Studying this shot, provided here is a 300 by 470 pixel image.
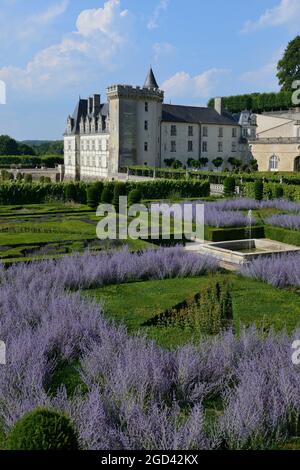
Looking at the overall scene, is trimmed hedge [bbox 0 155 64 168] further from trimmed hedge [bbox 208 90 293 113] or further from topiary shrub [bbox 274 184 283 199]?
topiary shrub [bbox 274 184 283 199]

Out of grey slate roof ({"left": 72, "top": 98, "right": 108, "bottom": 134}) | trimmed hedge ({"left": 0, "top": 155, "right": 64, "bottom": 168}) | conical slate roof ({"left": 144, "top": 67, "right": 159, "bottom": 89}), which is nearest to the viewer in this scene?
conical slate roof ({"left": 144, "top": 67, "right": 159, "bottom": 89})

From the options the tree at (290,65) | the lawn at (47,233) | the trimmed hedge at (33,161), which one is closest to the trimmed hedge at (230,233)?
the lawn at (47,233)

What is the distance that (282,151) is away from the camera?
152 feet

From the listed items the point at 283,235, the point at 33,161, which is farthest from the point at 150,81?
the point at 283,235

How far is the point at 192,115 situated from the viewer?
167ft

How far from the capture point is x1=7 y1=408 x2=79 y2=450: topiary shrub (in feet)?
10.6

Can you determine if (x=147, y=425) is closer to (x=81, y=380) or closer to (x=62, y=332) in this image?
(x=81, y=380)

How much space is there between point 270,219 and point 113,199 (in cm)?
865

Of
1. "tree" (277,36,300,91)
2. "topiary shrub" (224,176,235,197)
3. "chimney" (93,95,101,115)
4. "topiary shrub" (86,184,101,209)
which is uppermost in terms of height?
"tree" (277,36,300,91)

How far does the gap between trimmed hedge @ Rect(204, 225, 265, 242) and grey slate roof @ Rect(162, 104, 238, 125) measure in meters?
34.8

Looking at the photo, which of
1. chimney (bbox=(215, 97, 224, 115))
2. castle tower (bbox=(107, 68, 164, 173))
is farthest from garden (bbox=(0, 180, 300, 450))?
chimney (bbox=(215, 97, 224, 115))

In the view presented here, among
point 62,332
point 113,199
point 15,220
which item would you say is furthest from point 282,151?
point 62,332

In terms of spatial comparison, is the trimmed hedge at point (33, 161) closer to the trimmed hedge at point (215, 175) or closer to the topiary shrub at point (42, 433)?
the trimmed hedge at point (215, 175)

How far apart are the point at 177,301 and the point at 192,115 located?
45593 mm
